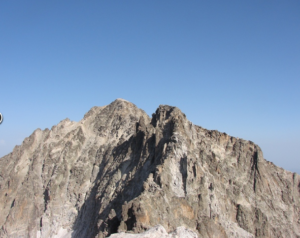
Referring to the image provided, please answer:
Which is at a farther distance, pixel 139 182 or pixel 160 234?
pixel 139 182

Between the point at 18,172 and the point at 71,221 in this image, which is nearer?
the point at 71,221

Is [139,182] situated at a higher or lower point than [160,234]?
higher

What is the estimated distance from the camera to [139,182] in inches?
1960

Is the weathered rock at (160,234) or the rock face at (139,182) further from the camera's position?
the rock face at (139,182)

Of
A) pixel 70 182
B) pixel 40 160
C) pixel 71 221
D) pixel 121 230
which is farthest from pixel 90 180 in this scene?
pixel 121 230

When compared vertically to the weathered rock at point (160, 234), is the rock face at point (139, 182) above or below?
above

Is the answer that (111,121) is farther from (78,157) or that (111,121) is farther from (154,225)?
(154,225)

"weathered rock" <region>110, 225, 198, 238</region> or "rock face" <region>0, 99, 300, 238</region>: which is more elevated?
"rock face" <region>0, 99, 300, 238</region>

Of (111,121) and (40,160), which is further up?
(111,121)

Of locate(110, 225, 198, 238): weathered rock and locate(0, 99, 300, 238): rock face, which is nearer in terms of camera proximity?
locate(110, 225, 198, 238): weathered rock

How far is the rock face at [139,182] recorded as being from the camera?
42.4 meters

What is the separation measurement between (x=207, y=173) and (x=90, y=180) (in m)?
33.3

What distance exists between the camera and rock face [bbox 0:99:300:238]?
1668 inches

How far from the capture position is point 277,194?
A: 57469 mm
